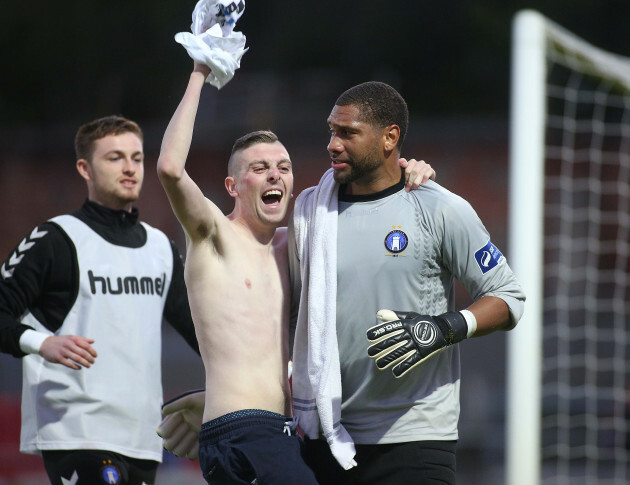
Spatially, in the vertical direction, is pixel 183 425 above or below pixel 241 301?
below

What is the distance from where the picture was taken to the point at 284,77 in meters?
25.6

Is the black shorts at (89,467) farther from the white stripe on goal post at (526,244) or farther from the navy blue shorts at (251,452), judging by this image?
the white stripe on goal post at (526,244)

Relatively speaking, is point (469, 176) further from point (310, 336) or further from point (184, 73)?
point (310, 336)

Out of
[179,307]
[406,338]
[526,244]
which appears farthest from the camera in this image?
[526,244]

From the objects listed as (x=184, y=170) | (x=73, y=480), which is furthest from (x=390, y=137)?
(x=73, y=480)

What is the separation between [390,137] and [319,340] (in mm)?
854

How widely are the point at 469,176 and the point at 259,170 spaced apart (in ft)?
67.8

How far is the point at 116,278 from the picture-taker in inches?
184

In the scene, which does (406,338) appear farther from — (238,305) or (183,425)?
(183,425)

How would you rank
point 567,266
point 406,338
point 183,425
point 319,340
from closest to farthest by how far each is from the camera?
1. point 406,338
2. point 319,340
3. point 183,425
4. point 567,266

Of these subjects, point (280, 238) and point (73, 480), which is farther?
point (73, 480)

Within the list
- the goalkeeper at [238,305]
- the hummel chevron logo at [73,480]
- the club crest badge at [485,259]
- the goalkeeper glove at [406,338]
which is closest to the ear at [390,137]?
the goalkeeper at [238,305]

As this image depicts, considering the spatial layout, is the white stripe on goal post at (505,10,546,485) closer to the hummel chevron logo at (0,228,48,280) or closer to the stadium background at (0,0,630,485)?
the hummel chevron logo at (0,228,48,280)

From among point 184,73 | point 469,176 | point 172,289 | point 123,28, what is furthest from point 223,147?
point 172,289
